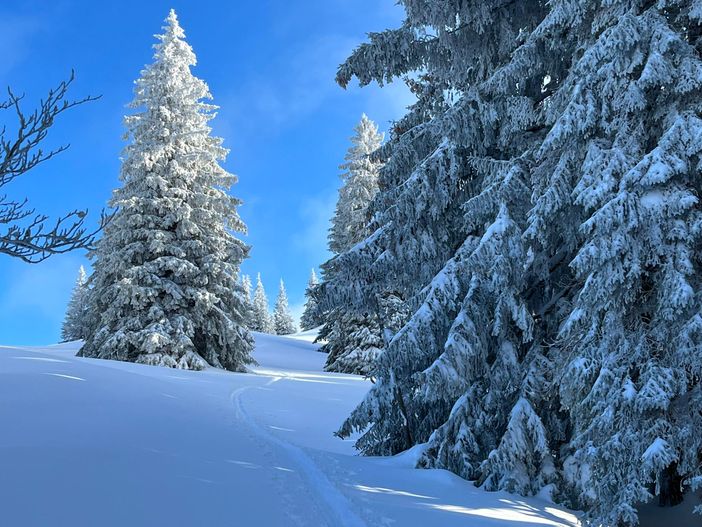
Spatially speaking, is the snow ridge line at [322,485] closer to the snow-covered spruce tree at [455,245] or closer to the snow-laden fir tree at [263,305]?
the snow-covered spruce tree at [455,245]

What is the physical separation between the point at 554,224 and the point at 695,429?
2372 mm

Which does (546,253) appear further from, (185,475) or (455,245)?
(185,475)

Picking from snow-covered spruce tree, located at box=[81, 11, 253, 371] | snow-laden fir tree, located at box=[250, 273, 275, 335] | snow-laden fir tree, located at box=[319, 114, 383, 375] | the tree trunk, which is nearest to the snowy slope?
the tree trunk

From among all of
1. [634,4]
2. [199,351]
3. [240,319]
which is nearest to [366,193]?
[240,319]

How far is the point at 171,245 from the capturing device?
67.1 feet

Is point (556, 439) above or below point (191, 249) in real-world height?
below

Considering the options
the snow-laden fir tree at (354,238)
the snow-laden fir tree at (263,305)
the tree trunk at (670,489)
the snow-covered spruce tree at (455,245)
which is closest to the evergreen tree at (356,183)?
the snow-laden fir tree at (354,238)

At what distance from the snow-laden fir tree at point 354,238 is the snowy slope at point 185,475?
43.1ft

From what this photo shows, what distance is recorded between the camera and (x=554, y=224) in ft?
18.5

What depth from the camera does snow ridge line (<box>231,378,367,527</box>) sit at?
4613 millimetres

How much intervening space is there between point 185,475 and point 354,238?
22858mm

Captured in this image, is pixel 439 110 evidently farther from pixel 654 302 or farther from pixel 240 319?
pixel 240 319

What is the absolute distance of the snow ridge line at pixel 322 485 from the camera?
15.1 ft

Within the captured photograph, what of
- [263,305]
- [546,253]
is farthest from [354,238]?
[263,305]
